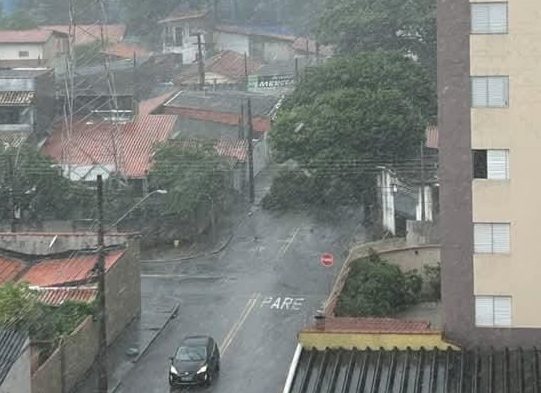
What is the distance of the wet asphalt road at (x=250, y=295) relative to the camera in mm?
24766

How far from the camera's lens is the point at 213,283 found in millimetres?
31797

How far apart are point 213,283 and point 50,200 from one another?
26.0ft

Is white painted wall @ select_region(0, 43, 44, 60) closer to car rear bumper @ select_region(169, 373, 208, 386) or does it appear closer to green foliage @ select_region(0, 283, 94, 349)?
green foliage @ select_region(0, 283, 94, 349)

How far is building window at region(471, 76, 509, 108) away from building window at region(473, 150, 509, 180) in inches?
31.7

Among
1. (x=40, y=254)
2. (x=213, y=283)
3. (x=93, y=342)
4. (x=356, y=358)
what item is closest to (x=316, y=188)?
(x=213, y=283)

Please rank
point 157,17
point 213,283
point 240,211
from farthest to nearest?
point 157,17 < point 240,211 < point 213,283

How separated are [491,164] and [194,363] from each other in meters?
7.76

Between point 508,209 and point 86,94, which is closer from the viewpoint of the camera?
point 508,209

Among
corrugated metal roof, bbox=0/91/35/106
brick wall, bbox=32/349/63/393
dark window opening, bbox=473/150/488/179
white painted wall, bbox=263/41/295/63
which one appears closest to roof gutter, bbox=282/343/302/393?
dark window opening, bbox=473/150/488/179

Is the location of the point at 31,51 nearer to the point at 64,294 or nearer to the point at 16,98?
the point at 16,98

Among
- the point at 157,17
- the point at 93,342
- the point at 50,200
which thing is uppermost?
the point at 157,17

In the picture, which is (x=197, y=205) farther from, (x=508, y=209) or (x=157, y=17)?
(x=157, y=17)

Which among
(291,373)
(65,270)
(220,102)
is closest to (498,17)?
(291,373)

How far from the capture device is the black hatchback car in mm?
23547
